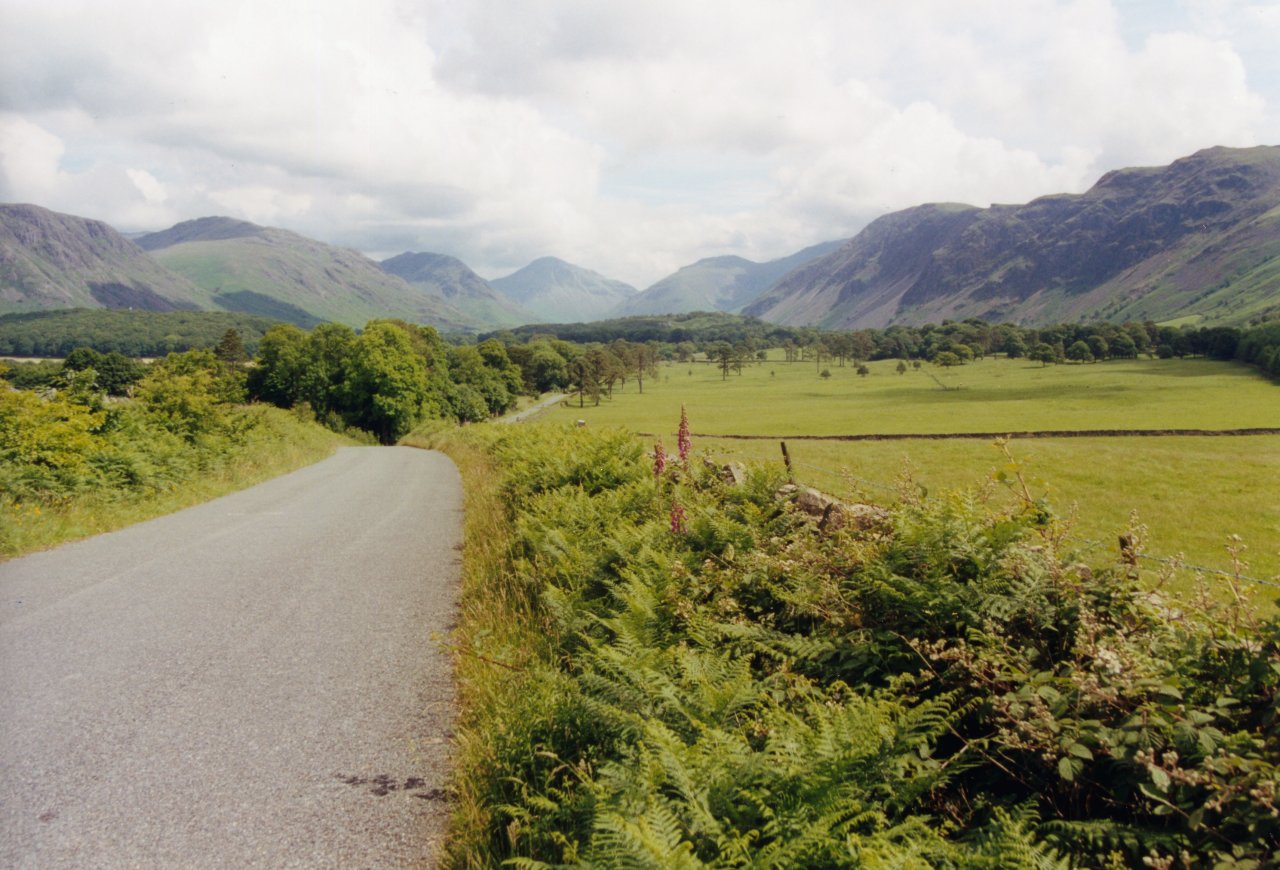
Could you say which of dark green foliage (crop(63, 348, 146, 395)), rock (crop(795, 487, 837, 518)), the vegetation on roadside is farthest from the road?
rock (crop(795, 487, 837, 518))

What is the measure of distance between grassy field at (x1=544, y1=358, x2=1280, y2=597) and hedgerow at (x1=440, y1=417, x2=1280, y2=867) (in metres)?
0.83

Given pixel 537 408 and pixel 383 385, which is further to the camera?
pixel 537 408

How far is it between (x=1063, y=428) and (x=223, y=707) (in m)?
61.6

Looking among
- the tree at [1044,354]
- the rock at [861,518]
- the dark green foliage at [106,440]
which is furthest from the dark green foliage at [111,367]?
the tree at [1044,354]

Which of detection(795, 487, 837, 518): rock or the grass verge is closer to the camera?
detection(795, 487, 837, 518): rock

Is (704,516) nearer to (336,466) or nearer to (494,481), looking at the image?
(494,481)

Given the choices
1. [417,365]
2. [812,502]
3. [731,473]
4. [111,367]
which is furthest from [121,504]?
[111,367]

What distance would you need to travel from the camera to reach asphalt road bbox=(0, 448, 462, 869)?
4574mm

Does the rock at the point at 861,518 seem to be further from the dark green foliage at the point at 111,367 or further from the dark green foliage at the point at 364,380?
the dark green foliage at the point at 111,367

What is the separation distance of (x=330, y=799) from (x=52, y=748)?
110 inches

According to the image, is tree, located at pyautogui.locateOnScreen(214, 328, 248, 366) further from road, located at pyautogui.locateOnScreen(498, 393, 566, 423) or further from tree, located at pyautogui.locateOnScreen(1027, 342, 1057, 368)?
tree, located at pyautogui.locateOnScreen(1027, 342, 1057, 368)

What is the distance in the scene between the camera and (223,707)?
624cm

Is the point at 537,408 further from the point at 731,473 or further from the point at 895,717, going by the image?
the point at 895,717

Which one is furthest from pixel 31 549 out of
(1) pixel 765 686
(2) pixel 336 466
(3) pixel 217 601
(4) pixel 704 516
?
(2) pixel 336 466
